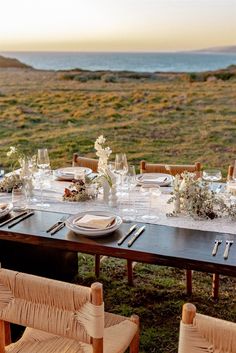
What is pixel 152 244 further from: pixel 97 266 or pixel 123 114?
pixel 123 114

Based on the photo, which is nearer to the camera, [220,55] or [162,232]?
[162,232]

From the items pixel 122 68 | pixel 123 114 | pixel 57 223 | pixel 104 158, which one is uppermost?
pixel 122 68

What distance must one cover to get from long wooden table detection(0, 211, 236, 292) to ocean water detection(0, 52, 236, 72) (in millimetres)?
4753

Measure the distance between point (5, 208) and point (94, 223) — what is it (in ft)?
1.62

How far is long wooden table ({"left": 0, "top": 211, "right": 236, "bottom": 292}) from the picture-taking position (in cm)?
164

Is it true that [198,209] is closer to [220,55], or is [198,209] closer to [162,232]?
[162,232]

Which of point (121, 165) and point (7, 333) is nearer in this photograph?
point (7, 333)

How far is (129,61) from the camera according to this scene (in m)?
6.47

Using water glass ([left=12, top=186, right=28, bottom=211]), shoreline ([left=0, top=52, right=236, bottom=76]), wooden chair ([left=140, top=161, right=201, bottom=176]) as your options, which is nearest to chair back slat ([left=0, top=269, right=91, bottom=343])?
water glass ([left=12, top=186, right=28, bottom=211])

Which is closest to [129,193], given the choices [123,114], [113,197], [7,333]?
[113,197]

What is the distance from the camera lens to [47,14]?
227 inches

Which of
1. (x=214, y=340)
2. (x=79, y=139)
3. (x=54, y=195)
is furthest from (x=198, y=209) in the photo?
(x=79, y=139)

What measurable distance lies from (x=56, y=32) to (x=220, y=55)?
7.64ft

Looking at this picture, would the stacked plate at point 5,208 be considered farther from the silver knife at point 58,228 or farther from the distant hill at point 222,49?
the distant hill at point 222,49
